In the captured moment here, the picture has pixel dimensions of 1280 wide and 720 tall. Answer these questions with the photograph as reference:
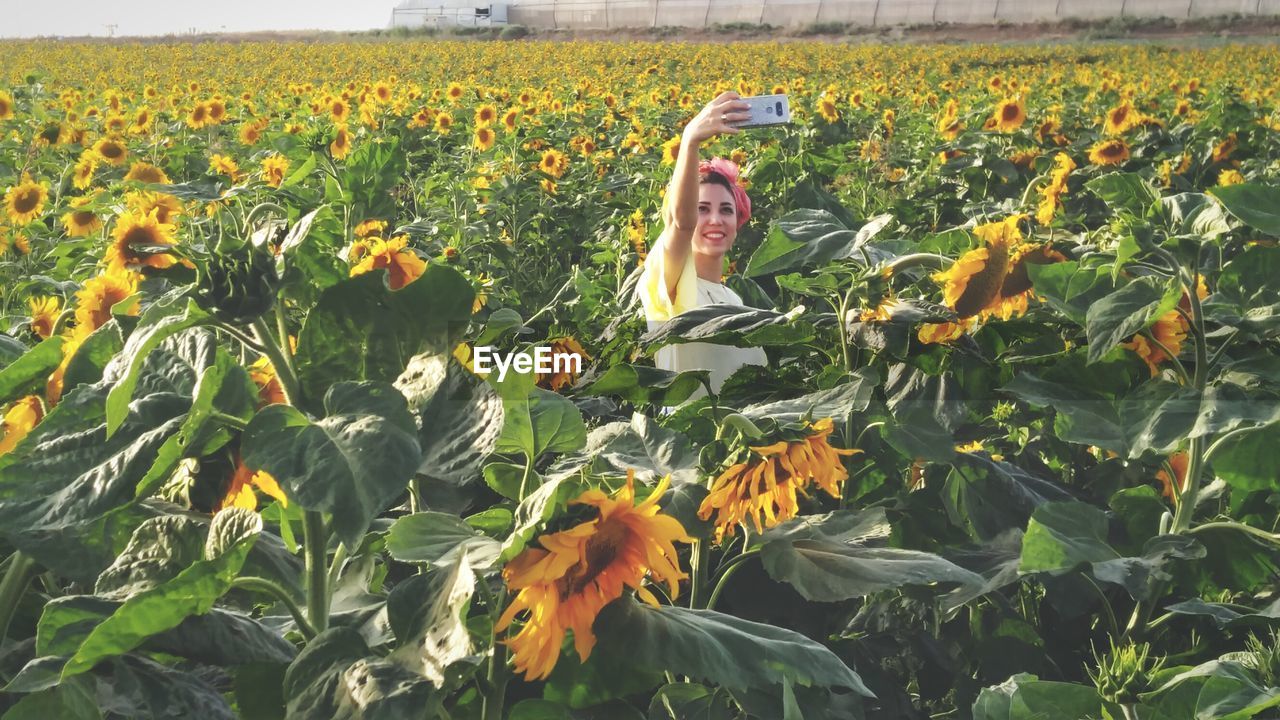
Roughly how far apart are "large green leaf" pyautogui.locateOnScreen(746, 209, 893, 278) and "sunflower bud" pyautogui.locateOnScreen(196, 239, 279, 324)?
702 millimetres

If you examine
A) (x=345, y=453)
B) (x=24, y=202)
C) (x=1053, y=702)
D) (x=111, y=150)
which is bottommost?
(x=24, y=202)

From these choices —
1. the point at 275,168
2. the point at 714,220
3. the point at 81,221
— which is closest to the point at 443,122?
the point at 275,168

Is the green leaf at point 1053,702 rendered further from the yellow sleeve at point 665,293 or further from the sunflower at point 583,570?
the yellow sleeve at point 665,293

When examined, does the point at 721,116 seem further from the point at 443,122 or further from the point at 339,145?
the point at 443,122

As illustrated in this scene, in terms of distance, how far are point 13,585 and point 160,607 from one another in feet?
0.54

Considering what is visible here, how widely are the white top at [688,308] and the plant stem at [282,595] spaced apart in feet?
5.43

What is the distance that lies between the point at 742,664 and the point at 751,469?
23cm

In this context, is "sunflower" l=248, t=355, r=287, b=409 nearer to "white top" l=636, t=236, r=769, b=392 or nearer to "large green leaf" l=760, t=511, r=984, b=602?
"large green leaf" l=760, t=511, r=984, b=602

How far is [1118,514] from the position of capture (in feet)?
4.30

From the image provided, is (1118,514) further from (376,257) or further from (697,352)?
(697,352)

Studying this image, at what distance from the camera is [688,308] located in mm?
2582

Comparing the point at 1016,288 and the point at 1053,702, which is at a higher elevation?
the point at 1016,288

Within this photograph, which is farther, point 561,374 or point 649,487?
point 561,374

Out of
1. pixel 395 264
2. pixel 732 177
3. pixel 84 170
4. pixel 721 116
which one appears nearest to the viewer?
pixel 395 264
